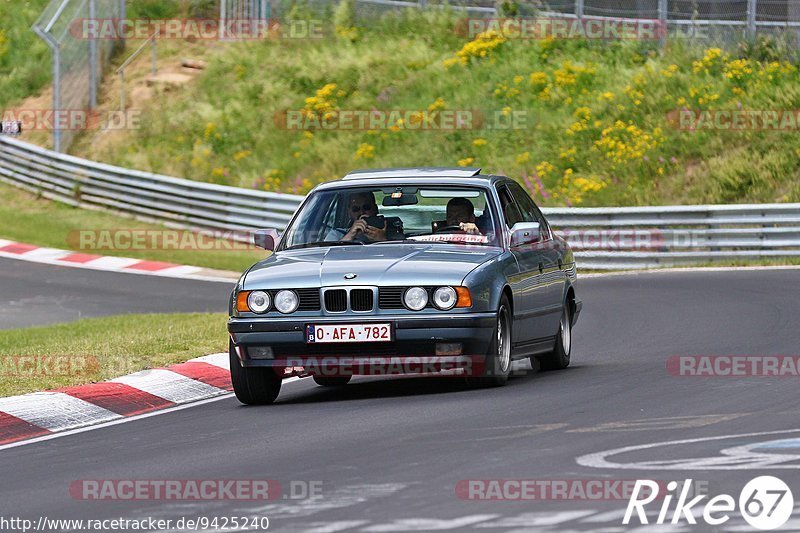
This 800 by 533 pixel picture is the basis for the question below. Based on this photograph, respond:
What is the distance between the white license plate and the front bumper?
0.09ft

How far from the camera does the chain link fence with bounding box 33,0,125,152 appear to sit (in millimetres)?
33781

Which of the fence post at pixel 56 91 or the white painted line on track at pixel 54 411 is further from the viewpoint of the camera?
the fence post at pixel 56 91

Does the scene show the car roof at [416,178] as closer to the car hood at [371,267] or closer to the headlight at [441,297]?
the car hood at [371,267]

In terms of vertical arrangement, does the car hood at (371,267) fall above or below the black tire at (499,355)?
above

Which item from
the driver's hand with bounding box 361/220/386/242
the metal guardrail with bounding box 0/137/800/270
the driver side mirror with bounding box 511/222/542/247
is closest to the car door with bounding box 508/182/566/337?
the driver side mirror with bounding box 511/222/542/247

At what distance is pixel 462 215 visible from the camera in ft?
37.3

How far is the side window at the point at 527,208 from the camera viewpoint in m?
12.3

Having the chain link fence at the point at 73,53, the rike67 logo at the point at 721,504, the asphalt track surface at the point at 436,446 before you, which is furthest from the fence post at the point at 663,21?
the rike67 logo at the point at 721,504

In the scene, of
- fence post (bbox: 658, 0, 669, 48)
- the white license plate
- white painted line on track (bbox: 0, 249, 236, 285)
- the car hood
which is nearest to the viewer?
the white license plate

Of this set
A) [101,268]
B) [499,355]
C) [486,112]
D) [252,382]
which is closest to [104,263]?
[101,268]

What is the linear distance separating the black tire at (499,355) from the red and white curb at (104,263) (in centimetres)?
1354

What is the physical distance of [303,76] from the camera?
36.2 m

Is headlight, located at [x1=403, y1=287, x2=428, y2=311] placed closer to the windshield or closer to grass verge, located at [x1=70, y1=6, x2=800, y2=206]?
the windshield

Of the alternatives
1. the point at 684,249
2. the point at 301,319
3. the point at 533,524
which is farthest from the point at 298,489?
the point at 684,249
